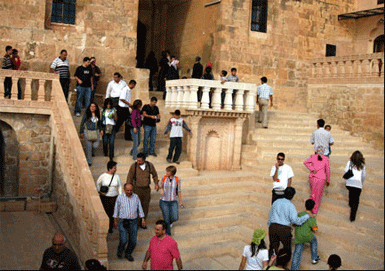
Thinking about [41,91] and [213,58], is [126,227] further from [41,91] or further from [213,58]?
[213,58]

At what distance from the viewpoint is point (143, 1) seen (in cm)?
2159

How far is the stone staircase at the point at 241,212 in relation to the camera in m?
9.12

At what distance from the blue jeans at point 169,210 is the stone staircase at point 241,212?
18.7 inches

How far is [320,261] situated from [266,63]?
465 inches

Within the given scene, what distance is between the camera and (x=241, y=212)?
1129 centimetres

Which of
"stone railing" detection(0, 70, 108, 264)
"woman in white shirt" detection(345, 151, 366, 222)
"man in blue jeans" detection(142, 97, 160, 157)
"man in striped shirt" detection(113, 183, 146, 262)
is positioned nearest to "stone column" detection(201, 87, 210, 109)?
"man in blue jeans" detection(142, 97, 160, 157)

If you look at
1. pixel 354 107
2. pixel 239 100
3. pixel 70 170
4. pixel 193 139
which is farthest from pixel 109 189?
pixel 354 107

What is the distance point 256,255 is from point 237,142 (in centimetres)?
642

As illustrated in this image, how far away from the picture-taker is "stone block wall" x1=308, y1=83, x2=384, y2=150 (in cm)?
1602

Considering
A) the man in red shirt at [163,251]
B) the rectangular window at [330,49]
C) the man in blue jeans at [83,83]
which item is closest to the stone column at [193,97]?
the man in blue jeans at [83,83]

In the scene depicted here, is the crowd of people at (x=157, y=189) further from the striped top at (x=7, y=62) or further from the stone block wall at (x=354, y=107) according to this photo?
the stone block wall at (x=354, y=107)

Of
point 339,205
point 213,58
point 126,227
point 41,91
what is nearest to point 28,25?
point 41,91

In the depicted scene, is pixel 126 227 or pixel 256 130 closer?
pixel 126 227

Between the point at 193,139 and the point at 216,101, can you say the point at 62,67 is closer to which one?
the point at 193,139
